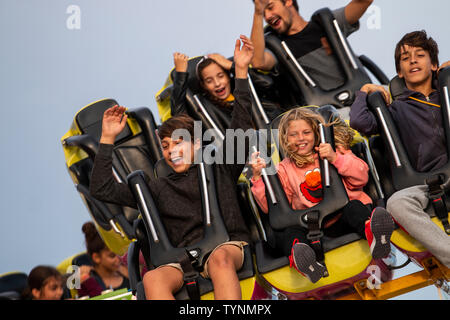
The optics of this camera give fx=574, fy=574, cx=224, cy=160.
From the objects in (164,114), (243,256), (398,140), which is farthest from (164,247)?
(164,114)

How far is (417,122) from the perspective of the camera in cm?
211

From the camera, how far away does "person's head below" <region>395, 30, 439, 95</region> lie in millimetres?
2199

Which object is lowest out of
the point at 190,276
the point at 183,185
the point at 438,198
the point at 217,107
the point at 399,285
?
the point at 399,285

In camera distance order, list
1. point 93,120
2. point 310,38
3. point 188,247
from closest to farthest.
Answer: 1. point 188,247
2. point 310,38
3. point 93,120

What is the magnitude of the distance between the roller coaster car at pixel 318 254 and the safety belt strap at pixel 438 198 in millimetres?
246

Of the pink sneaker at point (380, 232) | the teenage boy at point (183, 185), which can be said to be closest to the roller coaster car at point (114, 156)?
the teenage boy at point (183, 185)

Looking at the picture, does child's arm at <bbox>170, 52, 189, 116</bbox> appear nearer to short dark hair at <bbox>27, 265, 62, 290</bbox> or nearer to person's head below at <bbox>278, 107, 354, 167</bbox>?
person's head below at <bbox>278, 107, 354, 167</bbox>

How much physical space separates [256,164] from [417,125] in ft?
2.01

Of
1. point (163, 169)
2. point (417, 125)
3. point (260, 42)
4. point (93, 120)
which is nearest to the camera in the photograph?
point (417, 125)

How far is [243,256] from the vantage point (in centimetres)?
196

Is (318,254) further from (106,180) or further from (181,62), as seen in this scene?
(181,62)

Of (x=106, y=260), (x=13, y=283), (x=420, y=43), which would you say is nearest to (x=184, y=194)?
(x=420, y=43)
